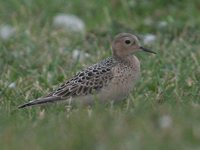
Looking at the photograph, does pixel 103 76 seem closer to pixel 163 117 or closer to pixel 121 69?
pixel 121 69

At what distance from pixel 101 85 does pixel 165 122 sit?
2007 mm

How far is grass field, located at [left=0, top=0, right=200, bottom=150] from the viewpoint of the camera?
232 inches

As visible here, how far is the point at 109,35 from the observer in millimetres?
11508

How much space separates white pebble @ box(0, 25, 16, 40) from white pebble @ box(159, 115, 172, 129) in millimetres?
5015

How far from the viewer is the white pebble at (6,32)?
36.5 feet

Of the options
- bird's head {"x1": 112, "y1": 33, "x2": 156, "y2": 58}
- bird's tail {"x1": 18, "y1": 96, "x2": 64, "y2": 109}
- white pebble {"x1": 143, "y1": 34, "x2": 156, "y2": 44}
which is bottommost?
bird's tail {"x1": 18, "y1": 96, "x2": 64, "y2": 109}

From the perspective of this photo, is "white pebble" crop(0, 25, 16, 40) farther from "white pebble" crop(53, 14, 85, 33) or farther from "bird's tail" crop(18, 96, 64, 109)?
"bird's tail" crop(18, 96, 64, 109)

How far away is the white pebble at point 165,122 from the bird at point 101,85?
1.53 m

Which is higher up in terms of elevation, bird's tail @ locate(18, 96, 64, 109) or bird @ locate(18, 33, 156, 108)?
bird @ locate(18, 33, 156, 108)

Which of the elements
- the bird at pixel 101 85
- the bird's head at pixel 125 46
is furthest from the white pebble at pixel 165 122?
the bird's head at pixel 125 46

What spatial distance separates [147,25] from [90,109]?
4.75m

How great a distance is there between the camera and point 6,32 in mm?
11359

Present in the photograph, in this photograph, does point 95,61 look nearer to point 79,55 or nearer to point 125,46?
point 79,55

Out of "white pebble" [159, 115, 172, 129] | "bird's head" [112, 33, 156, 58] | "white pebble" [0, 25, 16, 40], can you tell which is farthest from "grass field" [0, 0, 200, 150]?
"bird's head" [112, 33, 156, 58]
